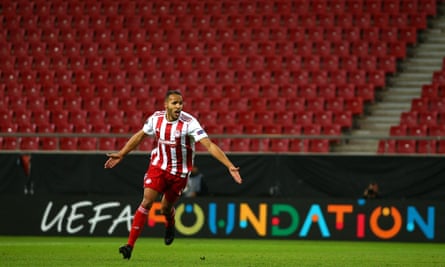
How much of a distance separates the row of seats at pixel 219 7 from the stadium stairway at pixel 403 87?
82 cm

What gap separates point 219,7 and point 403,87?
6255 millimetres

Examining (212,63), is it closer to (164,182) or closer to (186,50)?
(186,50)

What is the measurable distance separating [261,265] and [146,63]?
16.5 metres

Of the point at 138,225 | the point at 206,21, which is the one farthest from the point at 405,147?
the point at 138,225

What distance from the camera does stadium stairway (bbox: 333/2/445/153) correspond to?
79.8ft

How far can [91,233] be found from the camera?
1969 centimetres

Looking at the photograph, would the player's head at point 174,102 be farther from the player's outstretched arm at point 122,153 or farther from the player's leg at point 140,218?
the player's leg at point 140,218

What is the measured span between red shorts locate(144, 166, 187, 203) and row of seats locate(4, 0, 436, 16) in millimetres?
16386

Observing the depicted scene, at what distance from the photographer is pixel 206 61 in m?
26.9

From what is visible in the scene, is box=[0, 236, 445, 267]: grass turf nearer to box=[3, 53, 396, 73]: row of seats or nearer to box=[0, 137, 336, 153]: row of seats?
box=[0, 137, 336, 153]: row of seats

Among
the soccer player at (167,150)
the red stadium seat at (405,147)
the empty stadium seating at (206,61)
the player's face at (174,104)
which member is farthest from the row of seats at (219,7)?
the player's face at (174,104)

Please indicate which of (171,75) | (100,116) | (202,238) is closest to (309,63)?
(171,75)

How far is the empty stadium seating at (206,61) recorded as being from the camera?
24688 millimetres

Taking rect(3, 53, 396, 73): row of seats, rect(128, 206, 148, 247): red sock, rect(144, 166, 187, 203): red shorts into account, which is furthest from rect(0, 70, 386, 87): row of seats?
rect(128, 206, 148, 247): red sock
